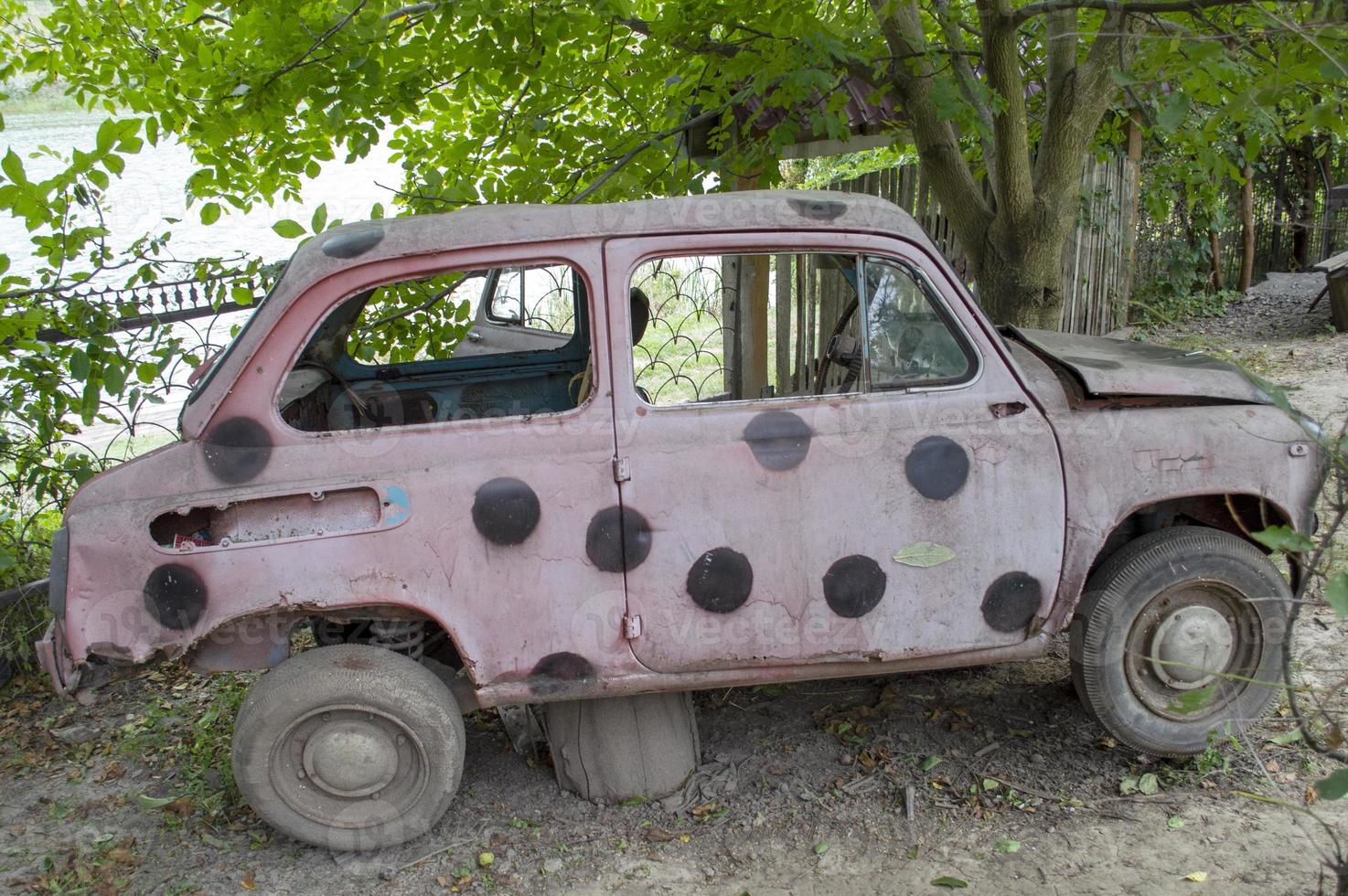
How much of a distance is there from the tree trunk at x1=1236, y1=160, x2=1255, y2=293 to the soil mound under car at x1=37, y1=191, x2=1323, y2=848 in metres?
9.54

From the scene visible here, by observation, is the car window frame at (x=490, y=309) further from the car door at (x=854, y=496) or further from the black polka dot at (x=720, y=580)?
the black polka dot at (x=720, y=580)

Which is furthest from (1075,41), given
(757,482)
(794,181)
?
(794,181)

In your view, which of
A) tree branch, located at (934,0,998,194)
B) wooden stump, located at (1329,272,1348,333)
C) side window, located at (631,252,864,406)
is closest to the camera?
tree branch, located at (934,0,998,194)

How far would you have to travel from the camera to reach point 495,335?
5930mm

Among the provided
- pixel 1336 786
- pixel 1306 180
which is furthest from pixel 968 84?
pixel 1306 180

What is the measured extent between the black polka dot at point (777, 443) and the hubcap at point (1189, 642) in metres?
1.44

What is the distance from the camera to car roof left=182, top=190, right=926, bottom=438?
124 inches

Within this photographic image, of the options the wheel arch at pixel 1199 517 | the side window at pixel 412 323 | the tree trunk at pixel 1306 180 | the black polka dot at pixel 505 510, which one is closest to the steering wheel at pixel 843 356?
the wheel arch at pixel 1199 517

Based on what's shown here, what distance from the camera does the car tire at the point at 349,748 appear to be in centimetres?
323

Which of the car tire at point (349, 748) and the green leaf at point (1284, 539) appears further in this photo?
the car tire at point (349, 748)

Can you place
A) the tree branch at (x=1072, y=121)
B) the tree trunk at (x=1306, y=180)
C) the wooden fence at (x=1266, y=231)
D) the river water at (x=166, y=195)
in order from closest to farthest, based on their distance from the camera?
the tree branch at (x=1072, y=121)
the wooden fence at (x=1266, y=231)
the tree trunk at (x=1306, y=180)
the river water at (x=166, y=195)

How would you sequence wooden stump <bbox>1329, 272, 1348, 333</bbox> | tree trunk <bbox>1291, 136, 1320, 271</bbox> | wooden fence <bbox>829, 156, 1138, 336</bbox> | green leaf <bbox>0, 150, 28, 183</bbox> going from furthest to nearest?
tree trunk <bbox>1291, 136, 1320, 271</bbox>, wooden fence <bbox>829, 156, 1138, 336</bbox>, wooden stump <bbox>1329, 272, 1348, 333</bbox>, green leaf <bbox>0, 150, 28, 183</bbox>

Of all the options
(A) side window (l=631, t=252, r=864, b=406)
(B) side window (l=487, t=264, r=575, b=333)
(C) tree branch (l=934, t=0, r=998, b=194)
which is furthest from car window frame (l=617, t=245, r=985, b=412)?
(A) side window (l=631, t=252, r=864, b=406)

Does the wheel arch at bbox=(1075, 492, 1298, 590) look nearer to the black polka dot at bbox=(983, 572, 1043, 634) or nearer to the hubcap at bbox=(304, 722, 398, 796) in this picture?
the black polka dot at bbox=(983, 572, 1043, 634)
